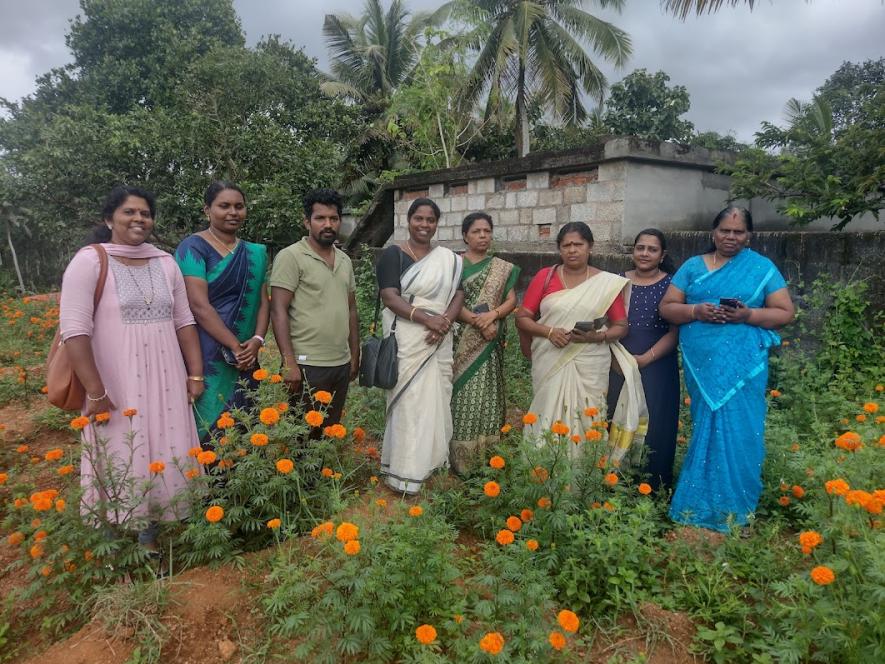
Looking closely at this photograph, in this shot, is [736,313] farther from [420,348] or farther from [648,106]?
[648,106]

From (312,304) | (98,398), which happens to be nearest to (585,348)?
(312,304)

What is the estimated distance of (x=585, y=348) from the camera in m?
3.04

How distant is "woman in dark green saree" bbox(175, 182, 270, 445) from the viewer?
272 cm

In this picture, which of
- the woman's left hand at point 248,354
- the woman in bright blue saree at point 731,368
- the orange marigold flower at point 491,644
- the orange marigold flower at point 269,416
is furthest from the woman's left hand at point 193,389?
the woman in bright blue saree at point 731,368

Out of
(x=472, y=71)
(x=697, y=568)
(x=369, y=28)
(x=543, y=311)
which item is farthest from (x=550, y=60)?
(x=697, y=568)

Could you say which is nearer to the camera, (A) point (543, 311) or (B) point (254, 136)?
(A) point (543, 311)

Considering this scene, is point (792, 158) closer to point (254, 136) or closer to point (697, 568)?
point (697, 568)

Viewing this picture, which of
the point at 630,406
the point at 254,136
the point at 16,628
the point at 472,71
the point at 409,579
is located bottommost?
the point at 16,628

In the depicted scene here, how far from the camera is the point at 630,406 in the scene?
2977 mm

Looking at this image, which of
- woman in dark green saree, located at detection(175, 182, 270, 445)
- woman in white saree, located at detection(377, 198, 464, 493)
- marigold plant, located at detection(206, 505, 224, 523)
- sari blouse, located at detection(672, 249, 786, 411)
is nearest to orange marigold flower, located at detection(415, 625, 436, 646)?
marigold plant, located at detection(206, 505, 224, 523)

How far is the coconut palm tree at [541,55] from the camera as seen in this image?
15383mm

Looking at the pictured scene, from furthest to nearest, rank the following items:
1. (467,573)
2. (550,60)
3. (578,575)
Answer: (550,60), (467,573), (578,575)

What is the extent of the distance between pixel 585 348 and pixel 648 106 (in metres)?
17.7

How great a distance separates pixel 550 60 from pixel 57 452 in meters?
16.3
